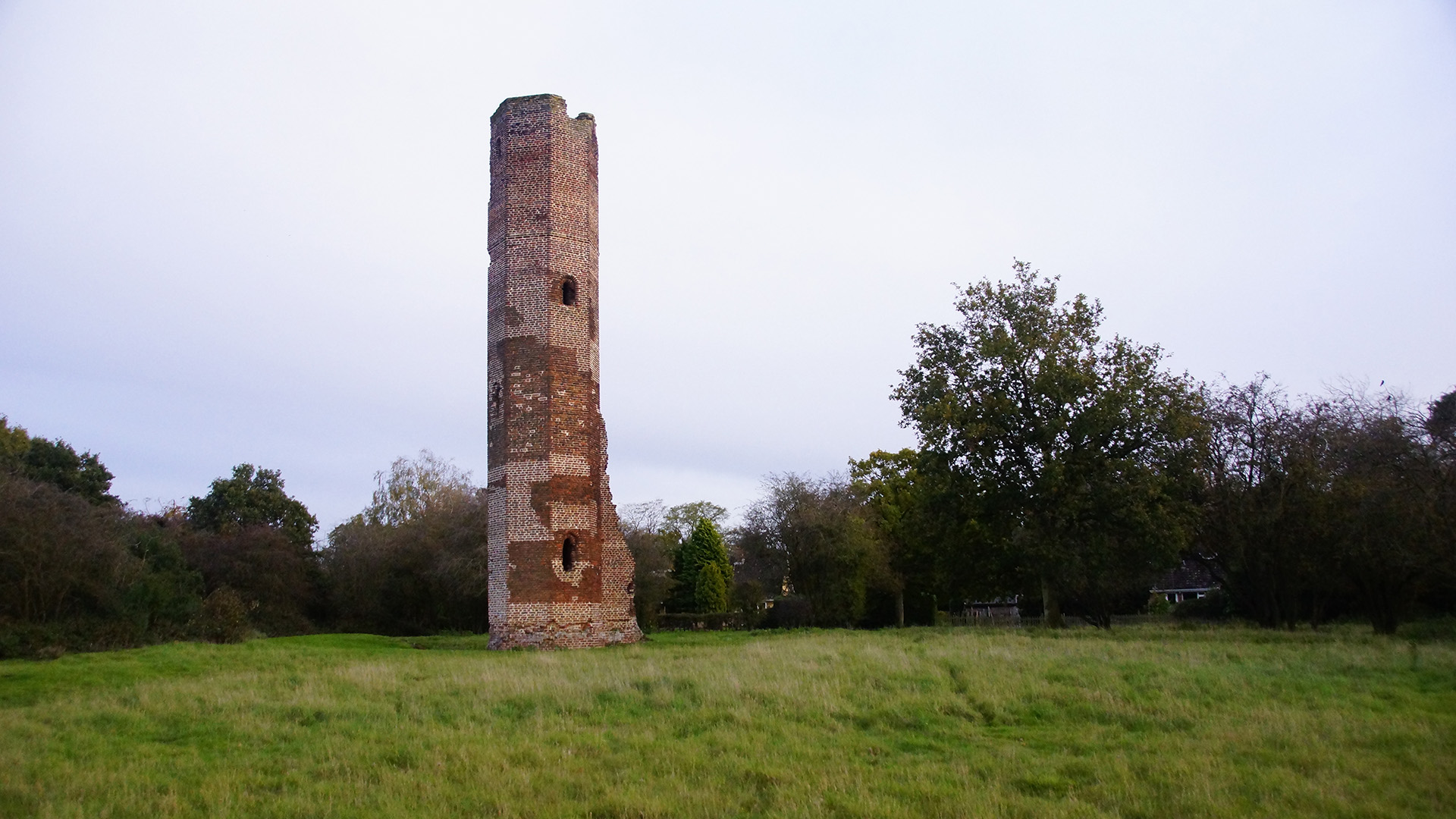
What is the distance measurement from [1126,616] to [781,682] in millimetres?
31854

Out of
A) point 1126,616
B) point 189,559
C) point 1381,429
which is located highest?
point 1381,429

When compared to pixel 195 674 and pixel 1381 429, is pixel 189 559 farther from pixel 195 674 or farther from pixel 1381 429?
pixel 1381 429

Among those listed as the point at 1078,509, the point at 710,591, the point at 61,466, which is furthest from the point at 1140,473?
the point at 61,466

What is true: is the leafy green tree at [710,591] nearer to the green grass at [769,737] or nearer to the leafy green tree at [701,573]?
the leafy green tree at [701,573]

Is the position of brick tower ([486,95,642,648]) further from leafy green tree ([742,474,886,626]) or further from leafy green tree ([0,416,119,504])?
leafy green tree ([0,416,119,504])

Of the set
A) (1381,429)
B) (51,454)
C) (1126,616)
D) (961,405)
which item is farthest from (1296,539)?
(51,454)

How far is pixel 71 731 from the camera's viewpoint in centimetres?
1109

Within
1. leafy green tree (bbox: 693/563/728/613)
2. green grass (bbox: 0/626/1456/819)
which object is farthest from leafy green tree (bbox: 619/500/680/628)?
green grass (bbox: 0/626/1456/819)

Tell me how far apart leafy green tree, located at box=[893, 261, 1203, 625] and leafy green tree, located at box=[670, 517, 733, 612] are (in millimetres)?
20128

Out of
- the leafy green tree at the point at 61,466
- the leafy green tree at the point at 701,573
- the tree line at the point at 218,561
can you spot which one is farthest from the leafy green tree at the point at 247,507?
the leafy green tree at the point at 701,573

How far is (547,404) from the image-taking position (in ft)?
77.3

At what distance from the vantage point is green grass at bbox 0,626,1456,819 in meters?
7.55

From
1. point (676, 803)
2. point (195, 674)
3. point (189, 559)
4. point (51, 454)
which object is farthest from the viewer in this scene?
point (51, 454)

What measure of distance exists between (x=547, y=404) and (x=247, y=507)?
27908mm
